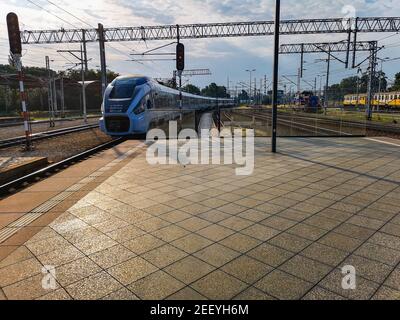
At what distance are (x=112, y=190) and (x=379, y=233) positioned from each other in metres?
4.72

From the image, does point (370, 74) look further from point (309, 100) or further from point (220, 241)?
point (220, 241)

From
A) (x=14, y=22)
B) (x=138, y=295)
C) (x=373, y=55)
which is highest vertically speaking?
(x=373, y=55)

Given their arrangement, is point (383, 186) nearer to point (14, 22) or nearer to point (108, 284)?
point (108, 284)

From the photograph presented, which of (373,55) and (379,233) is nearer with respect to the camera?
(379,233)

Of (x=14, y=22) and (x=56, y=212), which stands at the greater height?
(x=14, y=22)

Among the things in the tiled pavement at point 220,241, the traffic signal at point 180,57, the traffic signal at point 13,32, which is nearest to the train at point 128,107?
the traffic signal at point 180,57

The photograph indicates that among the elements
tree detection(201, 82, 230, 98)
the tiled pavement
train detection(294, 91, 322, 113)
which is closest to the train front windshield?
the tiled pavement

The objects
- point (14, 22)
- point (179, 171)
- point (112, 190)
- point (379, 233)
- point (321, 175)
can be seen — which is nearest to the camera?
point (379, 233)

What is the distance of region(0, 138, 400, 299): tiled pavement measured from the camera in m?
3.08

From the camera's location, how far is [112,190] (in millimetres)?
6395

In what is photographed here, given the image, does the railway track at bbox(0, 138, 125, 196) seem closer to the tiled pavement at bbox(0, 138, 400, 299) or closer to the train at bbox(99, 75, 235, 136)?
the tiled pavement at bbox(0, 138, 400, 299)

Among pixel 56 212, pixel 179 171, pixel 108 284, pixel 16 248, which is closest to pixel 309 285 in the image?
pixel 108 284

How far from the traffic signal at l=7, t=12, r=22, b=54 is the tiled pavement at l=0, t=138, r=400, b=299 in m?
7.79

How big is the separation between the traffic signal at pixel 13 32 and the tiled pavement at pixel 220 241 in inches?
307
